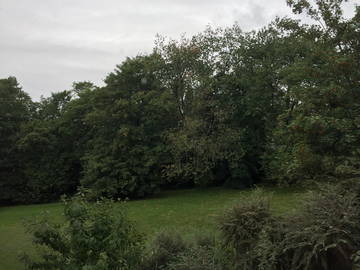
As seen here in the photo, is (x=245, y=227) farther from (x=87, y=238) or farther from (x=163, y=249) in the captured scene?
(x=87, y=238)

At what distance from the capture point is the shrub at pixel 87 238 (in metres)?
5.25

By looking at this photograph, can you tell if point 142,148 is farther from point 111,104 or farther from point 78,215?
point 78,215

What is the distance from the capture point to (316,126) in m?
6.56

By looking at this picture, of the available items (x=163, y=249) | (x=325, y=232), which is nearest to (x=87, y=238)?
(x=163, y=249)

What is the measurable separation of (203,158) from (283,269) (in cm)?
1960

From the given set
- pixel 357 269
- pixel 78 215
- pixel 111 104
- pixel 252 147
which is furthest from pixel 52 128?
pixel 357 269

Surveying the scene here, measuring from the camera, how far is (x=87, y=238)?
520cm

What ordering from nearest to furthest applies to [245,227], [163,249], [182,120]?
[245,227] < [163,249] < [182,120]

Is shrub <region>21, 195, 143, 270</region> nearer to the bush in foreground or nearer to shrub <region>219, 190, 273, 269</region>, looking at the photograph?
shrub <region>219, 190, 273, 269</region>

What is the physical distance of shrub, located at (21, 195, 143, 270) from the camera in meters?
5.25

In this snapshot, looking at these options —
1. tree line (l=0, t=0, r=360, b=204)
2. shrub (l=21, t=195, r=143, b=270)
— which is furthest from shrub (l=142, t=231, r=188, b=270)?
tree line (l=0, t=0, r=360, b=204)

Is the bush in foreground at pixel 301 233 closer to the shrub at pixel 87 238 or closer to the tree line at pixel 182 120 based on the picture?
the shrub at pixel 87 238

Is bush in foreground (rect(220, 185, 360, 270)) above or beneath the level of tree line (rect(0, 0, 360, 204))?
beneath

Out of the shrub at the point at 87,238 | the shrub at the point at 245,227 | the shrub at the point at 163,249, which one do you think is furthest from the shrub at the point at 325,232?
the shrub at the point at 87,238
